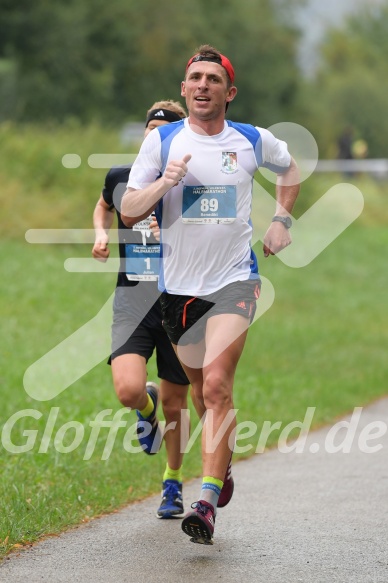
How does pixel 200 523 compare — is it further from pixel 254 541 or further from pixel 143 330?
pixel 143 330

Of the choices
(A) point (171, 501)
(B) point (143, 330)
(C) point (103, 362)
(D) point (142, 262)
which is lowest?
(C) point (103, 362)

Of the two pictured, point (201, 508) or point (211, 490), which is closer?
point (201, 508)

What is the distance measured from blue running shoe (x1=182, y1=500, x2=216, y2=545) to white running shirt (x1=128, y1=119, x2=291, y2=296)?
1.19 meters

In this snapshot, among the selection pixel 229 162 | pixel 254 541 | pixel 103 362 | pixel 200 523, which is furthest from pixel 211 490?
pixel 103 362

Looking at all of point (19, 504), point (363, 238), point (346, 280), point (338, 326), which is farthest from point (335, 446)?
point (363, 238)

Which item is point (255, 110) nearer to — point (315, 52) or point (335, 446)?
point (315, 52)

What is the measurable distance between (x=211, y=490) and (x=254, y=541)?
1.89 feet

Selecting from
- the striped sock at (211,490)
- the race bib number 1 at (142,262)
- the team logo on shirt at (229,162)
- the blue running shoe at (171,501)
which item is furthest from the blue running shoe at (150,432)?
the team logo on shirt at (229,162)

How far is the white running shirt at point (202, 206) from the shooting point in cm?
653

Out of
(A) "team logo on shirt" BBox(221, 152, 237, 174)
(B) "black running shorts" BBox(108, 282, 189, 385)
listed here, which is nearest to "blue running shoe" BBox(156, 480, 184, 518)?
(B) "black running shorts" BBox(108, 282, 189, 385)

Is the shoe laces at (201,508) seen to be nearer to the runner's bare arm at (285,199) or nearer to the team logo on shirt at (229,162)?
the runner's bare arm at (285,199)

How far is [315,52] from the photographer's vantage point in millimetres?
100812

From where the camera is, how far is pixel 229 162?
6.57 m

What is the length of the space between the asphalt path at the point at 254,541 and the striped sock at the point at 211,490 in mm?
300
